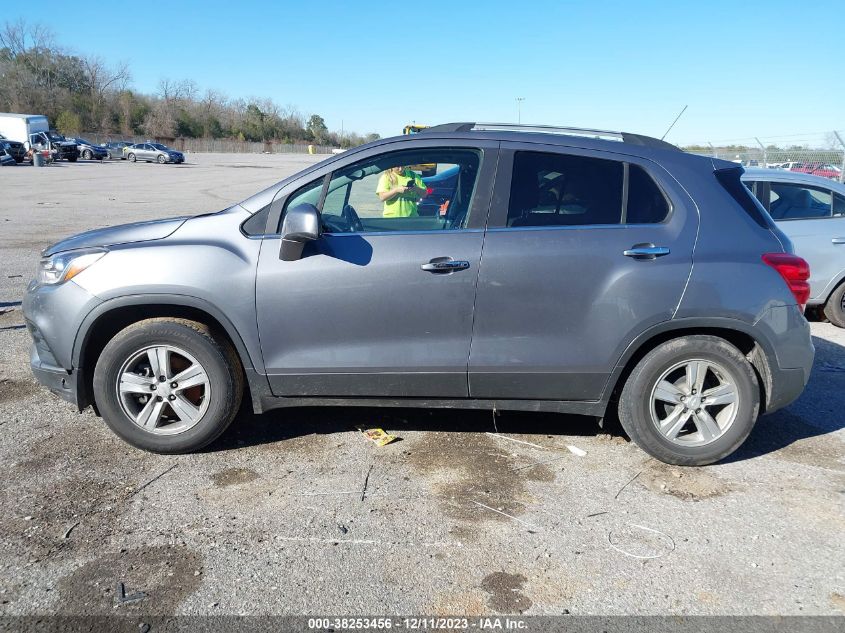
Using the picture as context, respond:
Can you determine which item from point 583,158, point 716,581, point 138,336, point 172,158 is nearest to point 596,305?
point 583,158

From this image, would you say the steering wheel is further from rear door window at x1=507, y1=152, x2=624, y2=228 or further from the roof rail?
rear door window at x1=507, y1=152, x2=624, y2=228

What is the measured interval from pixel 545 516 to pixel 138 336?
246 cm

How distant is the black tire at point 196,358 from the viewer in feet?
12.4

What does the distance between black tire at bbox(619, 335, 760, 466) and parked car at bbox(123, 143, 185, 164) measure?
176ft

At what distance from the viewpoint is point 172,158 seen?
51844 mm

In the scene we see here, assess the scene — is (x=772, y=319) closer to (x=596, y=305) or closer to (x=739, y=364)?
(x=739, y=364)

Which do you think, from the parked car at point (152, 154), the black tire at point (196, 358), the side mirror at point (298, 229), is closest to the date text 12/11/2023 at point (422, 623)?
the black tire at point (196, 358)

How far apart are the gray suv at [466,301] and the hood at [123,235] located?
0.02 meters

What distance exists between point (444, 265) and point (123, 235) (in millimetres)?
1944

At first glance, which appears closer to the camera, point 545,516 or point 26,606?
point 26,606

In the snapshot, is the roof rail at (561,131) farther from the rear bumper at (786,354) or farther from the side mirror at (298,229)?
the rear bumper at (786,354)

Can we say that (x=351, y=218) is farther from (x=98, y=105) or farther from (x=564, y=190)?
(x=98, y=105)

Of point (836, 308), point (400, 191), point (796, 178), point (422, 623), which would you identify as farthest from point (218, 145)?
point (422, 623)

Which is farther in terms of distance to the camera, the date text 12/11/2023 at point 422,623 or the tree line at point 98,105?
the tree line at point 98,105
